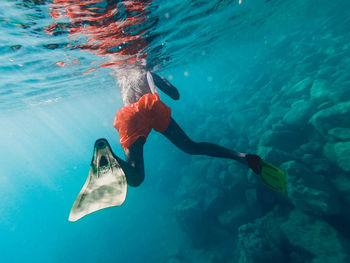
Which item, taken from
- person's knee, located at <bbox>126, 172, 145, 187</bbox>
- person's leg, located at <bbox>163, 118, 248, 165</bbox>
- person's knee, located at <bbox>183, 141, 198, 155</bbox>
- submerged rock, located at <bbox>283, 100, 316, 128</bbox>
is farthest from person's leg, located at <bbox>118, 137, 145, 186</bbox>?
submerged rock, located at <bbox>283, 100, 316, 128</bbox>

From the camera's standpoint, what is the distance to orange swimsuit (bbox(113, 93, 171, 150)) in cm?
335

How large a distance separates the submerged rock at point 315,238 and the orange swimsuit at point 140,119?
562cm

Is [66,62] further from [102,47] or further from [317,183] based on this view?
[317,183]

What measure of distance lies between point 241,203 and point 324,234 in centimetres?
547

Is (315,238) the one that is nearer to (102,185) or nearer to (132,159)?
(132,159)

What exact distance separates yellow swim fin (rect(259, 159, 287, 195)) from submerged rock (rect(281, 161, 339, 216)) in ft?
9.46

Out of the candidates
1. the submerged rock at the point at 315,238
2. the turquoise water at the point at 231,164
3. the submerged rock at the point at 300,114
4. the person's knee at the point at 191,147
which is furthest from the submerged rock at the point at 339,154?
the person's knee at the point at 191,147

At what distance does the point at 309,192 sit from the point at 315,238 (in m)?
1.31

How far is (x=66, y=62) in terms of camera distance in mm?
9891

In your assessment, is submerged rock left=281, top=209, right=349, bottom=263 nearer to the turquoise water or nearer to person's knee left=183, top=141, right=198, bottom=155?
the turquoise water

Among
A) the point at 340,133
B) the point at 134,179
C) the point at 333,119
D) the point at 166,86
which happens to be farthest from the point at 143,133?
the point at 333,119

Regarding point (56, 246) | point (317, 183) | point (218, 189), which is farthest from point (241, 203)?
point (56, 246)

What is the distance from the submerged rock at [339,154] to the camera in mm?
5806

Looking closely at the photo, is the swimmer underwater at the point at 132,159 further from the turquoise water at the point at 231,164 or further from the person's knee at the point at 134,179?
the turquoise water at the point at 231,164
